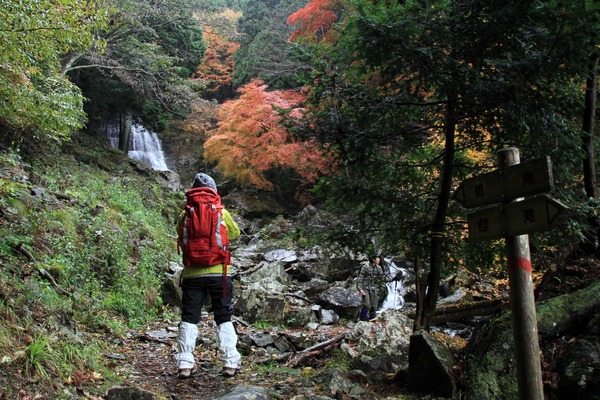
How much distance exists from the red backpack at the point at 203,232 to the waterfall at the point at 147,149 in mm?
19579

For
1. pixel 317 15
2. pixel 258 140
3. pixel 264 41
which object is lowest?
pixel 258 140

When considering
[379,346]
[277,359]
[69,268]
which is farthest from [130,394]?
[69,268]

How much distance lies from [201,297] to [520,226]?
9.76 ft

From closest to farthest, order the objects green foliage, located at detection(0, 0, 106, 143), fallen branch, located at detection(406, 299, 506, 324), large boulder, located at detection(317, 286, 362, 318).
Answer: green foliage, located at detection(0, 0, 106, 143), fallen branch, located at detection(406, 299, 506, 324), large boulder, located at detection(317, 286, 362, 318)

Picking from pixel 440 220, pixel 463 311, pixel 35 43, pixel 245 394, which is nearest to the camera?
pixel 245 394

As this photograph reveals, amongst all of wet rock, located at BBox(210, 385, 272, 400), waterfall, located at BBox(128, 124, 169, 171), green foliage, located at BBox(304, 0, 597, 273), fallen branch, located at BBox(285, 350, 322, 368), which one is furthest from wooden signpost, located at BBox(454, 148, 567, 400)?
waterfall, located at BBox(128, 124, 169, 171)

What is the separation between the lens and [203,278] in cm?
427

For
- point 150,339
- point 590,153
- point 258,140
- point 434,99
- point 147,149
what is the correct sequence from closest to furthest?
point 434,99, point 590,153, point 150,339, point 258,140, point 147,149

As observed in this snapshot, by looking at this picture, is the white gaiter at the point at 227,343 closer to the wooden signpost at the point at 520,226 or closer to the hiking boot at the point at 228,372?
the hiking boot at the point at 228,372

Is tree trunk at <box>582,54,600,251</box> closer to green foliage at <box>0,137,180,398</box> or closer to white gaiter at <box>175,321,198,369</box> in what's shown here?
white gaiter at <box>175,321,198,369</box>

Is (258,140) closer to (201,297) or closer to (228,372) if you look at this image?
(201,297)

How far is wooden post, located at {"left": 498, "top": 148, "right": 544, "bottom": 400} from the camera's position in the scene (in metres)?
2.86

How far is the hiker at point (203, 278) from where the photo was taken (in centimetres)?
421

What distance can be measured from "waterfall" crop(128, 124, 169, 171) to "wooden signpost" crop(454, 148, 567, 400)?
71.1 ft
